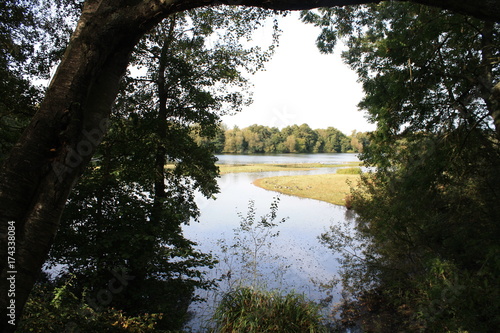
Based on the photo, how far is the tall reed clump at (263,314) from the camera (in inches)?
187

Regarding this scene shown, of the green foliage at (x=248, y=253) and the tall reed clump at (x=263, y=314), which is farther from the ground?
the tall reed clump at (x=263, y=314)

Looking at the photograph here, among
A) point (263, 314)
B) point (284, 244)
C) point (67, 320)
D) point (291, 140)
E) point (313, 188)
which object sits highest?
point (291, 140)

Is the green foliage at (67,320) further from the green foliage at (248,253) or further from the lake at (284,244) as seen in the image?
the green foliage at (248,253)

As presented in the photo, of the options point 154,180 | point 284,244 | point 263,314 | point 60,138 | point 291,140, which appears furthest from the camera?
point 291,140

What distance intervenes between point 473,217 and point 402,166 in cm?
158

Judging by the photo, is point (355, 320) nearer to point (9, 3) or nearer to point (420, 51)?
point (420, 51)

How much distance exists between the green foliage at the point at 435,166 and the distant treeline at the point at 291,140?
229 feet

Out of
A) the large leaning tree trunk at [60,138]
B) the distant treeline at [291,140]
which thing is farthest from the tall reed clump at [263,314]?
the distant treeline at [291,140]

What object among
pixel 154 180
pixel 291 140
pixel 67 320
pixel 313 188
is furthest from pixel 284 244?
pixel 291 140

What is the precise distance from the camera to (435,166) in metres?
5.05

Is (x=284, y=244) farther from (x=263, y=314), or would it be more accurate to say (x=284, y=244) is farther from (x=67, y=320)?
(x=67, y=320)

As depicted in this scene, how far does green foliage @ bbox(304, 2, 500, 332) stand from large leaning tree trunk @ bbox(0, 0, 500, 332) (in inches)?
163

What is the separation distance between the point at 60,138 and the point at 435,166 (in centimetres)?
563

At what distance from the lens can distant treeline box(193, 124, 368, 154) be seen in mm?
82069
